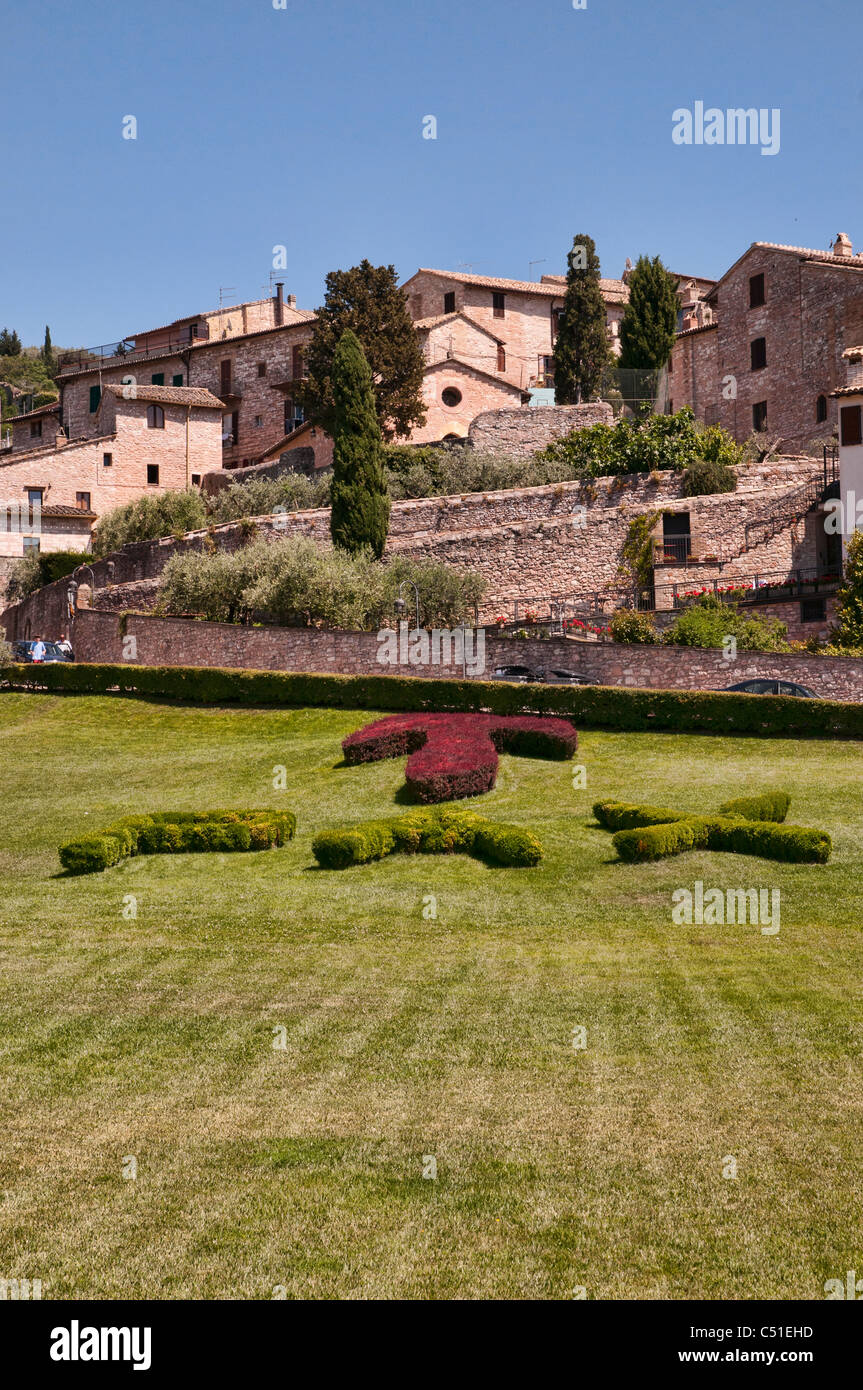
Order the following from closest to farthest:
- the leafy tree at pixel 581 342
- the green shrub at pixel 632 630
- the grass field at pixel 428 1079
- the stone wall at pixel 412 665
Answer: the grass field at pixel 428 1079, the stone wall at pixel 412 665, the green shrub at pixel 632 630, the leafy tree at pixel 581 342

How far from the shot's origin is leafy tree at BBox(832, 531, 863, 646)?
40.4 metres

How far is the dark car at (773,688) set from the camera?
33594mm

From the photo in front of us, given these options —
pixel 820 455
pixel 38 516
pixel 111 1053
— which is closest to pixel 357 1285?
pixel 111 1053

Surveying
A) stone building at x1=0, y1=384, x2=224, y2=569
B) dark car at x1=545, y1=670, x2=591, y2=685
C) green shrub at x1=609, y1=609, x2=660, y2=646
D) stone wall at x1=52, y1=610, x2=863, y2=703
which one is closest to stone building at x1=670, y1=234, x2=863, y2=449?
green shrub at x1=609, y1=609, x2=660, y2=646

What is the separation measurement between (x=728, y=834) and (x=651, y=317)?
179 ft

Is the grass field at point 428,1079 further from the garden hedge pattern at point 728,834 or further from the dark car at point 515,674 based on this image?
the dark car at point 515,674

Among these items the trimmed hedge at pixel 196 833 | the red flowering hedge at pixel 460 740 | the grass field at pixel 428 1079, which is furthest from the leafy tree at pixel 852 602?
the trimmed hedge at pixel 196 833

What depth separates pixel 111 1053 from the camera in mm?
12422

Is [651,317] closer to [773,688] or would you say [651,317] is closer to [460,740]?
[773,688]

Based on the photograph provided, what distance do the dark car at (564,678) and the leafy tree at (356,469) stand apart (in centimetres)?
1304

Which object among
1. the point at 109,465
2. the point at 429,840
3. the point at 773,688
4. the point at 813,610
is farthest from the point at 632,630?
the point at 109,465

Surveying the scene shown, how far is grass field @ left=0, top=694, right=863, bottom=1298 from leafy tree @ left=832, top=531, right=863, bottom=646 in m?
18.8

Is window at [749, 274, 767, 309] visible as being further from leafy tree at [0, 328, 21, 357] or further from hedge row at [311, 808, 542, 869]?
A: leafy tree at [0, 328, 21, 357]

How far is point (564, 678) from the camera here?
122ft
